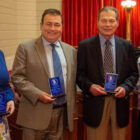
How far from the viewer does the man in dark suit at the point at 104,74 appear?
2445mm

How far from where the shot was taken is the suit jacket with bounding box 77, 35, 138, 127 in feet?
8.05

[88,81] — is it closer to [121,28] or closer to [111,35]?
[111,35]

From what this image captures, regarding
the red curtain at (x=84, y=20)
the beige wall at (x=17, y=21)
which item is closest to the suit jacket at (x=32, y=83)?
the beige wall at (x=17, y=21)

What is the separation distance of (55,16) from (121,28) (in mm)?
3799

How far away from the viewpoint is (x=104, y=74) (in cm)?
244

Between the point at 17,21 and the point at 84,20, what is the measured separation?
4.72 feet

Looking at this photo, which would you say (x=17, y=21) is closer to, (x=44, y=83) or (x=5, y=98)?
(x=44, y=83)

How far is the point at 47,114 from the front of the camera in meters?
2.27

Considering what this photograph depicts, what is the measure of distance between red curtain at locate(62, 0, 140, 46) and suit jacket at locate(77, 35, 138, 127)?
3.45 m

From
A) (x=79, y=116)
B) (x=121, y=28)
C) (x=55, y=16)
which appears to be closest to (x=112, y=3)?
(x=121, y=28)

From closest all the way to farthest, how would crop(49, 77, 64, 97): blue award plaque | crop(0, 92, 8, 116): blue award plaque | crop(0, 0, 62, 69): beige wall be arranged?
crop(0, 92, 8, 116): blue award plaque → crop(49, 77, 64, 97): blue award plaque → crop(0, 0, 62, 69): beige wall

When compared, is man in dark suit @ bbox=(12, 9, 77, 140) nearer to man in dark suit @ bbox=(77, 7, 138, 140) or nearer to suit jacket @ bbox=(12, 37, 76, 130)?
suit jacket @ bbox=(12, 37, 76, 130)

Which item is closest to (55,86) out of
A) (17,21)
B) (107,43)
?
(107,43)

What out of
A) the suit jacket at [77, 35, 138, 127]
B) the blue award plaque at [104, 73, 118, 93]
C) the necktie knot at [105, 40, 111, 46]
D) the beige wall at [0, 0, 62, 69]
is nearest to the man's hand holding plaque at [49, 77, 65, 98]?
the suit jacket at [77, 35, 138, 127]
